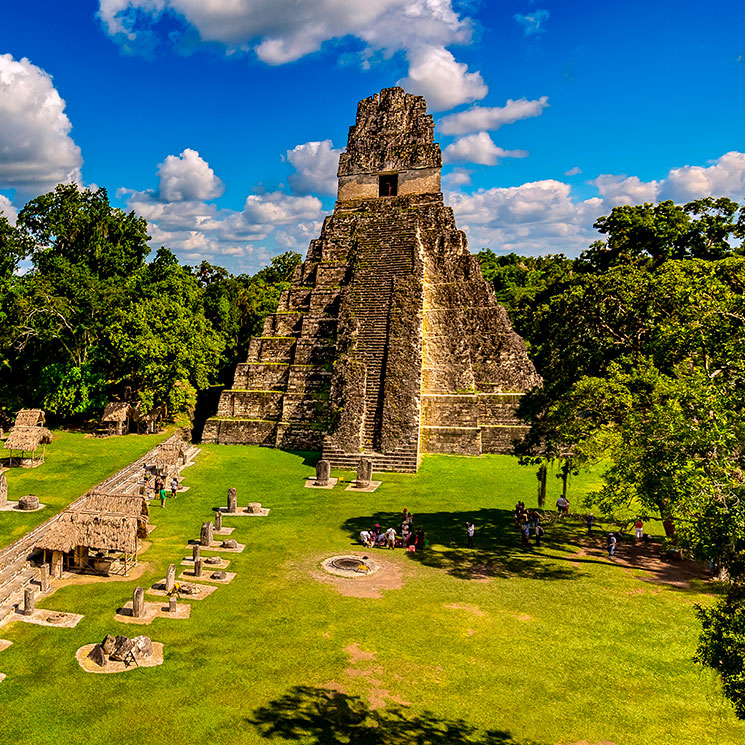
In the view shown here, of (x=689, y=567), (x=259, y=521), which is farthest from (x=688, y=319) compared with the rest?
(x=259, y=521)

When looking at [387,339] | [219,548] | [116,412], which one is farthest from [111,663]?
[387,339]

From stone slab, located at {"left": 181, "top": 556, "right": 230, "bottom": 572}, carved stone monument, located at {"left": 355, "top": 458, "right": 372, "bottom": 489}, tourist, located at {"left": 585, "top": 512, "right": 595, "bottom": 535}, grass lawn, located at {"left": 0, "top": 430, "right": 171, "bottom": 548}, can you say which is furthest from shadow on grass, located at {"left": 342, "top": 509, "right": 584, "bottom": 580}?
grass lawn, located at {"left": 0, "top": 430, "right": 171, "bottom": 548}

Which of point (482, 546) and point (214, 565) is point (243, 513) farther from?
point (482, 546)

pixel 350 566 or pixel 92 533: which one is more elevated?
Result: pixel 92 533

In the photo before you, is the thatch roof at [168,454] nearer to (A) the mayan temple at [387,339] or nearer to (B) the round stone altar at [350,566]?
(A) the mayan temple at [387,339]

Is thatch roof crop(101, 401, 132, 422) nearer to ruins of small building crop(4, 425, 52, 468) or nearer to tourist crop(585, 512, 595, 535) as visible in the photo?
ruins of small building crop(4, 425, 52, 468)

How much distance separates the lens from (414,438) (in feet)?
99.2

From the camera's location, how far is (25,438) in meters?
26.5

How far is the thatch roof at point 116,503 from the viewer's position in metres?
18.6

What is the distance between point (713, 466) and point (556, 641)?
576 centimetres

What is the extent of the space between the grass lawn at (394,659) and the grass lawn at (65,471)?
211 inches

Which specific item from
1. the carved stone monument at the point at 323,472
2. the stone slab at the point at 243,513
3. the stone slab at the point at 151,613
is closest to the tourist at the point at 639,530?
the carved stone monument at the point at 323,472

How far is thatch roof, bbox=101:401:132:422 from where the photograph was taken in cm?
3321

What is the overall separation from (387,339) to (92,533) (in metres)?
21.6
